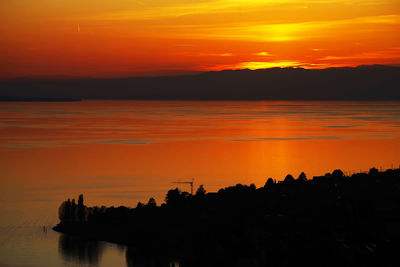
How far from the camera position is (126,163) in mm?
73750

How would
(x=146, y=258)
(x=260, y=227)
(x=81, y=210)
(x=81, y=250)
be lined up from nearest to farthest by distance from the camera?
(x=260, y=227) → (x=146, y=258) → (x=81, y=250) → (x=81, y=210)

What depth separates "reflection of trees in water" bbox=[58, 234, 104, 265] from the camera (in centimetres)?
3625

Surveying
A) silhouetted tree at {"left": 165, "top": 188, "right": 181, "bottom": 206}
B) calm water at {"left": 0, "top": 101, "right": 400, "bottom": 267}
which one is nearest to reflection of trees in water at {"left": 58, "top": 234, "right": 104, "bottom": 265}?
calm water at {"left": 0, "top": 101, "right": 400, "bottom": 267}

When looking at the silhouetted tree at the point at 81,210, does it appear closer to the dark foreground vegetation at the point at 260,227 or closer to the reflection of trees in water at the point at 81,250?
the dark foreground vegetation at the point at 260,227

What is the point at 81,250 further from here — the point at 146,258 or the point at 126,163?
the point at 126,163

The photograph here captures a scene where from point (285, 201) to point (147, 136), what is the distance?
2820 inches

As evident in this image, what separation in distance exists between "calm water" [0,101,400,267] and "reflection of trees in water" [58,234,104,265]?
0.06 meters

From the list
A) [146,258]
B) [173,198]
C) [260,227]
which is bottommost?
[146,258]

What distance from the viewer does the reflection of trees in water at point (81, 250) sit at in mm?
36250

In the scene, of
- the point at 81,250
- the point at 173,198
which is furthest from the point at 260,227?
the point at 81,250

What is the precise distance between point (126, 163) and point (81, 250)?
3679 cm

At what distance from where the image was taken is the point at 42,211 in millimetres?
46188

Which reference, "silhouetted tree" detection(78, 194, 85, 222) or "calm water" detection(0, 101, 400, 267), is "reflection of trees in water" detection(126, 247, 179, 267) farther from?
"silhouetted tree" detection(78, 194, 85, 222)

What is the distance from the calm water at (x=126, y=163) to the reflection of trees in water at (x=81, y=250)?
6 centimetres
